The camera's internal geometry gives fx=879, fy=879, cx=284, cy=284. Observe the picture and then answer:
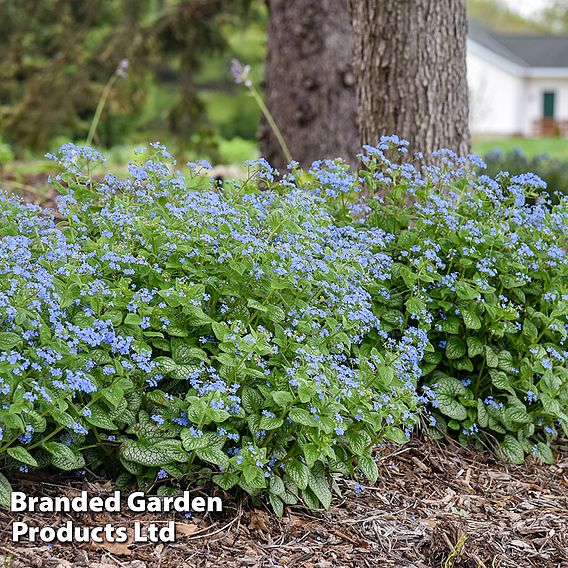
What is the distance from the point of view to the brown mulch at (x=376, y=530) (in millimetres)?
2598

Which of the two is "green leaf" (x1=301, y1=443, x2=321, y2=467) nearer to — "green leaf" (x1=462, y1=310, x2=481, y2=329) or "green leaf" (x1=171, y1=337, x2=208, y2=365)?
"green leaf" (x1=171, y1=337, x2=208, y2=365)

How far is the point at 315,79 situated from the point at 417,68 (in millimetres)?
2095

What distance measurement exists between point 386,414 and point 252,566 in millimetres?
620

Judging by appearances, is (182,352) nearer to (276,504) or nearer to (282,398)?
(282,398)

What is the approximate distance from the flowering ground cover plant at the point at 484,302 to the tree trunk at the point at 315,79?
9.02ft

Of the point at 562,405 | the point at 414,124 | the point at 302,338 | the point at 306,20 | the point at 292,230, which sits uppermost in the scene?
the point at 306,20

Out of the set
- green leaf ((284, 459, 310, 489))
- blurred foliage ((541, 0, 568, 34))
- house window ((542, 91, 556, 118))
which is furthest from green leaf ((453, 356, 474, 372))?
blurred foliage ((541, 0, 568, 34))

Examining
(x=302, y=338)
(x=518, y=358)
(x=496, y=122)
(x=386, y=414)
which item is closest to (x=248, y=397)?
(x=302, y=338)

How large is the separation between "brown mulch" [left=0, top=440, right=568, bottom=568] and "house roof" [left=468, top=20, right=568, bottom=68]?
33.3 meters

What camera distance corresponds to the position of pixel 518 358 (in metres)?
3.53

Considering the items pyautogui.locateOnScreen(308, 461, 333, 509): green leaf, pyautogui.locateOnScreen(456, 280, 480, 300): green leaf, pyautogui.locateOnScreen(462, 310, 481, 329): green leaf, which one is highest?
pyautogui.locateOnScreen(456, 280, 480, 300): green leaf

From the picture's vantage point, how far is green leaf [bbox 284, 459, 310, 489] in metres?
2.75

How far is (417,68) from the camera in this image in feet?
14.3

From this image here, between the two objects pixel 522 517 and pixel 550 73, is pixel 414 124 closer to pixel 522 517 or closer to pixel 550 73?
pixel 522 517
